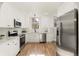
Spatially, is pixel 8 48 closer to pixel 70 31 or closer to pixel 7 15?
pixel 7 15

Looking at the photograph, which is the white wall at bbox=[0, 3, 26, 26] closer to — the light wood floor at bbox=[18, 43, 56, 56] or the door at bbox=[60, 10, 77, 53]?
the light wood floor at bbox=[18, 43, 56, 56]

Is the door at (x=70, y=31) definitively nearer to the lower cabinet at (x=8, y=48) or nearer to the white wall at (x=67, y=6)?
the white wall at (x=67, y=6)

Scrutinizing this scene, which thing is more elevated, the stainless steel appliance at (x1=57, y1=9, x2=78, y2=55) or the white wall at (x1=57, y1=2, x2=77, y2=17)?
the white wall at (x1=57, y1=2, x2=77, y2=17)

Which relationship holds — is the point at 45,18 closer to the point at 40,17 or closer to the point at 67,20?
Result: the point at 40,17

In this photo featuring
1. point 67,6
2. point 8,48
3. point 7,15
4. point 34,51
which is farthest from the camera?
point 7,15

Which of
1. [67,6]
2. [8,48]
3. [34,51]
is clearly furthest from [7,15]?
[67,6]

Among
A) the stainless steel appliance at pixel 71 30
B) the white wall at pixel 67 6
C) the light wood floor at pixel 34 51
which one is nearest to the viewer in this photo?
the white wall at pixel 67 6

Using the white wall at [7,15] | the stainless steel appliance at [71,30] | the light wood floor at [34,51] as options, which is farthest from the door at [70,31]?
the white wall at [7,15]

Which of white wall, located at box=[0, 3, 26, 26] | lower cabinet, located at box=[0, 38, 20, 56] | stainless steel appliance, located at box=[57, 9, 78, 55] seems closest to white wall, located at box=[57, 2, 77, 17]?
stainless steel appliance, located at box=[57, 9, 78, 55]

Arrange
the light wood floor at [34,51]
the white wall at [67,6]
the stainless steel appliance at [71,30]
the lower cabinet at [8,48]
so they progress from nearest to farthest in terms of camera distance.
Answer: the white wall at [67,6]
the stainless steel appliance at [71,30]
the lower cabinet at [8,48]
the light wood floor at [34,51]

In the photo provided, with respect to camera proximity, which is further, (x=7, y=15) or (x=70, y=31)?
(x=7, y=15)

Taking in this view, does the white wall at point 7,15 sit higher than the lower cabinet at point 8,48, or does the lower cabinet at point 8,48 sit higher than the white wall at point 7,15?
the white wall at point 7,15

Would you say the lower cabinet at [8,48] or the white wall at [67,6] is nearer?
the white wall at [67,6]

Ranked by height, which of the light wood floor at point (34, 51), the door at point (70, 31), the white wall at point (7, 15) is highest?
the white wall at point (7, 15)
